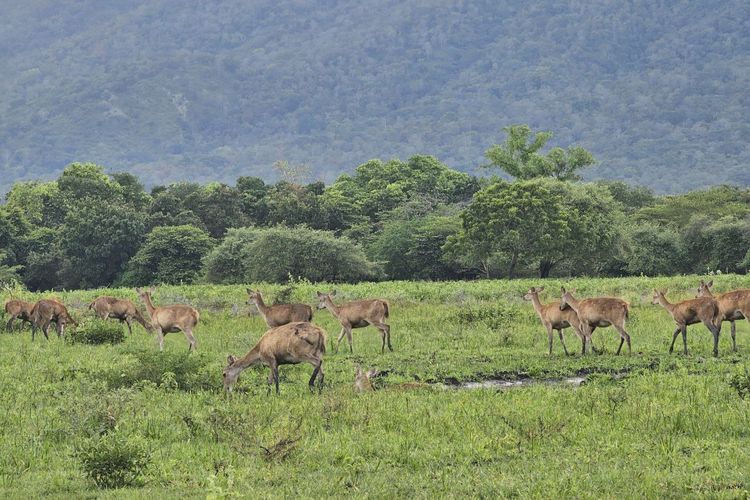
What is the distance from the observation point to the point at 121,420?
44.6 feet

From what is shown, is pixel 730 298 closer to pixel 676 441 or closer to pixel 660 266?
pixel 676 441

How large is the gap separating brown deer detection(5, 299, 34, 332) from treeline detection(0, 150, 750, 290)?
26944 millimetres

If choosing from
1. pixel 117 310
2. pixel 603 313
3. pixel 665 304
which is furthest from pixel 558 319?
pixel 117 310

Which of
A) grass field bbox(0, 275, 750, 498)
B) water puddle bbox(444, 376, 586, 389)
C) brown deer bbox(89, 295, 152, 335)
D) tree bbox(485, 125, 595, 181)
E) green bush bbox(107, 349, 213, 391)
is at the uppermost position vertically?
tree bbox(485, 125, 595, 181)

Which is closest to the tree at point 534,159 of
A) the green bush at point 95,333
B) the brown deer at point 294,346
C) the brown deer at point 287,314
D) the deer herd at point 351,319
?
the deer herd at point 351,319

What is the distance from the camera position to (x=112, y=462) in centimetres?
1087

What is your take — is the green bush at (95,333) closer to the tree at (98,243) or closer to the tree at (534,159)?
the tree at (98,243)

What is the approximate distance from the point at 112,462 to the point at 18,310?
1851cm

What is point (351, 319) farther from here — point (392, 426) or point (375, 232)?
point (375, 232)

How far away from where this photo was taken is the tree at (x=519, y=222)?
56.4m

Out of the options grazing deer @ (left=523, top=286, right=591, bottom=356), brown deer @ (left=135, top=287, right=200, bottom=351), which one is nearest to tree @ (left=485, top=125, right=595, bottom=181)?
grazing deer @ (left=523, top=286, right=591, bottom=356)

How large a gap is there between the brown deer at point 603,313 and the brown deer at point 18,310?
1612 cm

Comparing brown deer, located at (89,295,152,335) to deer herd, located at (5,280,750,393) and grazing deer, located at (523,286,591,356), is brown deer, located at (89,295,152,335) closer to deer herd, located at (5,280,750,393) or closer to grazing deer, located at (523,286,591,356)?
deer herd, located at (5,280,750,393)

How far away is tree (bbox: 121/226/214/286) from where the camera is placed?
232ft
